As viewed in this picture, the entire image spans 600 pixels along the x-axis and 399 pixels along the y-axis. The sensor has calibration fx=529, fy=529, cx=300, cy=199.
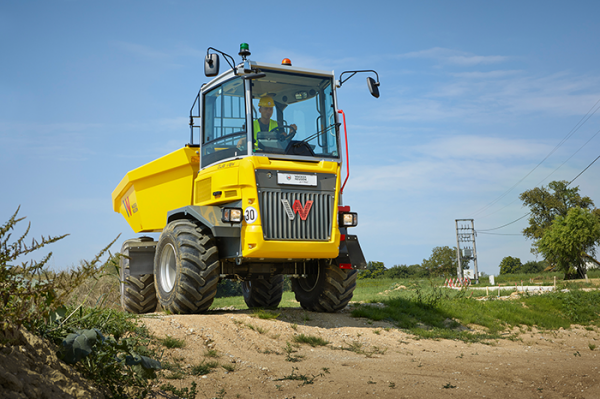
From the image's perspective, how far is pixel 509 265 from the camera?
93000 mm

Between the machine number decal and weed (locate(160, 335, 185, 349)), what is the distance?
8.46 ft

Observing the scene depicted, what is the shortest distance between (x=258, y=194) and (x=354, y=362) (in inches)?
126

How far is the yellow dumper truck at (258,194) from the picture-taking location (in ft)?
28.7

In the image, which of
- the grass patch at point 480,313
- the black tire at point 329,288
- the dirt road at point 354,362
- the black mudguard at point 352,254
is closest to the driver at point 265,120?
the black mudguard at point 352,254

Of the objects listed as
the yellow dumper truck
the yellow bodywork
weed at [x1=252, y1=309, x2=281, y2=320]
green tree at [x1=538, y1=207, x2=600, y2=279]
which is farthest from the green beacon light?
green tree at [x1=538, y1=207, x2=600, y2=279]

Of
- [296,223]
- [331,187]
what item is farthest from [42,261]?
[331,187]

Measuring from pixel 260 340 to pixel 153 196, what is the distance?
5.03 m

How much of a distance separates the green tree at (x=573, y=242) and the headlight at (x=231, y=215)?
4729 centimetres

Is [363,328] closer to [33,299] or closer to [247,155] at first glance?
[247,155]

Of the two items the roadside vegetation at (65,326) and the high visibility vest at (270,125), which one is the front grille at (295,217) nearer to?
the high visibility vest at (270,125)

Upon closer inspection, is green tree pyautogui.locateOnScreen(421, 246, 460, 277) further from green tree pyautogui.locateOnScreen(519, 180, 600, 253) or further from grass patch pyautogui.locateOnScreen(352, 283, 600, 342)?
A: grass patch pyautogui.locateOnScreen(352, 283, 600, 342)

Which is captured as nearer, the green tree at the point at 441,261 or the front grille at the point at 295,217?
the front grille at the point at 295,217

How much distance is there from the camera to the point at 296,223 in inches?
354

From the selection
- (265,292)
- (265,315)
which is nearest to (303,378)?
(265,315)
